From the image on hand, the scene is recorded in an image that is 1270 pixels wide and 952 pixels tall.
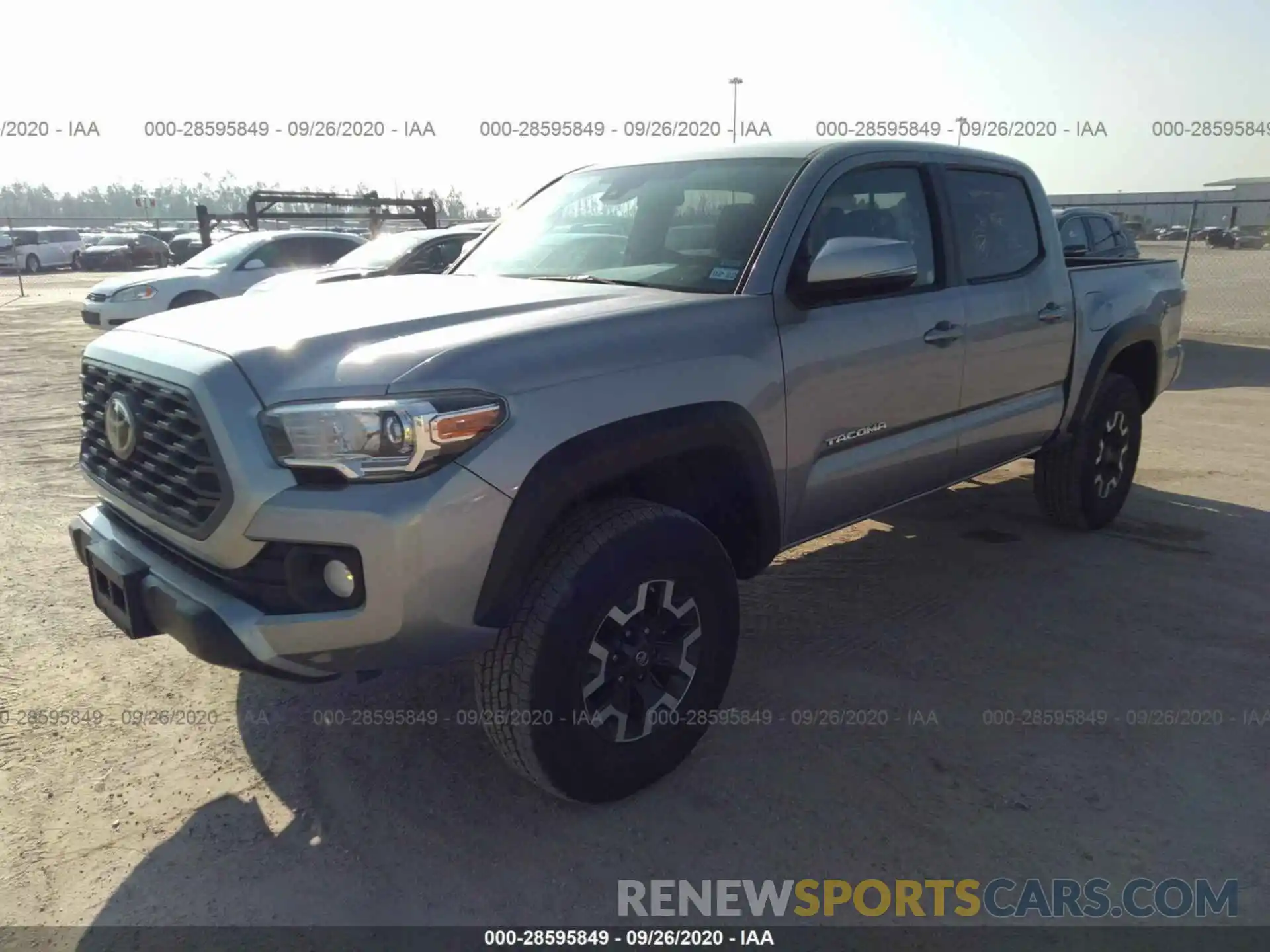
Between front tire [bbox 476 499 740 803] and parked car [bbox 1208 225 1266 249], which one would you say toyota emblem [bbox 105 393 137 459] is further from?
parked car [bbox 1208 225 1266 249]

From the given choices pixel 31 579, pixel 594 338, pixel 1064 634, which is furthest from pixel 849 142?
pixel 31 579

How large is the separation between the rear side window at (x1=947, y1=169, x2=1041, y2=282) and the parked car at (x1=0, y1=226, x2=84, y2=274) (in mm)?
38478

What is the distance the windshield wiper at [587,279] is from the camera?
3.31 meters

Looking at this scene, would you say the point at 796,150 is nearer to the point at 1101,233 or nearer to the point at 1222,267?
the point at 1101,233

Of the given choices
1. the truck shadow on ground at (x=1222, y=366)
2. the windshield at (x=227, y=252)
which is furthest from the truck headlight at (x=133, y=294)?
the truck shadow on ground at (x=1222, y=366)

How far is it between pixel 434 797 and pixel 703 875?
0.88m

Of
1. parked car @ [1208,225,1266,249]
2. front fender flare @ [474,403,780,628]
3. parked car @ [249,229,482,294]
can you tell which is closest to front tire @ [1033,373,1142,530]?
front fender flare @ [474,403,780,628]

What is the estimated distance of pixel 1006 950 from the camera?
2.33 m

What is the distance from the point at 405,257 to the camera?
9.56 metres

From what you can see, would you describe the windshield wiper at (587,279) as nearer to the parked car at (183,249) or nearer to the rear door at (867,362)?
the rear door at (867,362)

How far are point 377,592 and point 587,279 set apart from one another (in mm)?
1594

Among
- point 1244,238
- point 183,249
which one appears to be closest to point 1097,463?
point 183,249

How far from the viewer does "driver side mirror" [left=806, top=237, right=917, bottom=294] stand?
308 cm

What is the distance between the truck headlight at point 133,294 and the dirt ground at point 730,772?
867cm
